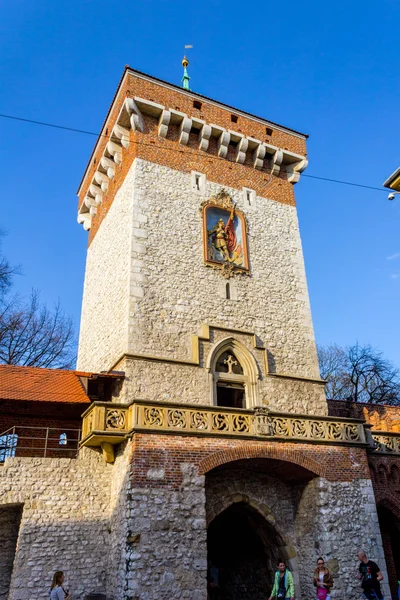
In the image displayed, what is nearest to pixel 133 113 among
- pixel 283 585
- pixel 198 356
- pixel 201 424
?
pixel 198 356

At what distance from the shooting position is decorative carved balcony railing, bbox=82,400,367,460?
37.0ft

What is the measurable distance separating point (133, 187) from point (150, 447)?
7.81 m

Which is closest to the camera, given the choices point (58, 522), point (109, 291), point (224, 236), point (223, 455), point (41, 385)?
point (58, 522)

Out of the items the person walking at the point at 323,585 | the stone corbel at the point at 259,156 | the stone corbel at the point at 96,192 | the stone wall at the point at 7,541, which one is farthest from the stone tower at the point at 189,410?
the person walking at the point at 323,585

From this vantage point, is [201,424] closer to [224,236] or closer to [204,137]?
[224,236]

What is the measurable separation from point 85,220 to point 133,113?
566 centimetres

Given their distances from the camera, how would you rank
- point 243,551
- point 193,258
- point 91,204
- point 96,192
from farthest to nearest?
point 91,204, point 96,192, point 193,258, point 243,551

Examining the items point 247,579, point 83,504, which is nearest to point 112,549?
point 83,504

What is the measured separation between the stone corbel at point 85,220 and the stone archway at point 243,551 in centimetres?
1182

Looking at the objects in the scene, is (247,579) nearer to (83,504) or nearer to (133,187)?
(83,504)

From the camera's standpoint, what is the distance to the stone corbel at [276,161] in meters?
18.3

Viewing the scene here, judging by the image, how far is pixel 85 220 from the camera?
66.7ft

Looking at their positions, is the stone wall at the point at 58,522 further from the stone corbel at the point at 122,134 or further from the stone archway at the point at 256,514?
the stone corbel at the point at 122,134

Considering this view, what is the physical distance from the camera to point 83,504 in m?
11.8
